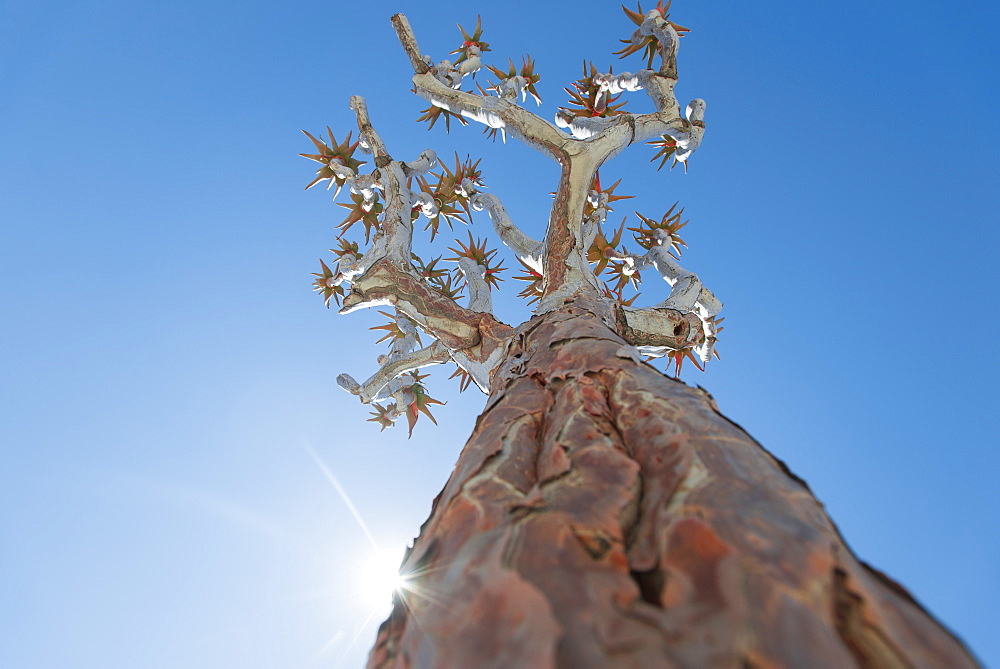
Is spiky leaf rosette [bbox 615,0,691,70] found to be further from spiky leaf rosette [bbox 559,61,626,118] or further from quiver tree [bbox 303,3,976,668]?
quiver tree [bbox 303,3,976,668]

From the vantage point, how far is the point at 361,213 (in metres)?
5.46

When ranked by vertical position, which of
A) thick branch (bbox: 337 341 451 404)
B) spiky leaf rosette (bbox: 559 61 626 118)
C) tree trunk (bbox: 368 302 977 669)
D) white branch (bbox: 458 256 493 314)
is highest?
spiky leaf rosette (bbox: 559 61 626 118)

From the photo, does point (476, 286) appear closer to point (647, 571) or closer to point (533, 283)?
point (533, 283)

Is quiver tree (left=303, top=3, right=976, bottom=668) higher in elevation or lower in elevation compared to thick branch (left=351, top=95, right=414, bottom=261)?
lower

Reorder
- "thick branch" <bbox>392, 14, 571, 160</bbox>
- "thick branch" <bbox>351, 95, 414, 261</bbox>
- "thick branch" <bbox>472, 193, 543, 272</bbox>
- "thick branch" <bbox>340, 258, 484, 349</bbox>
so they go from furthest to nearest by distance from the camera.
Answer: "thick branch" <bbox>472, 193, 543, 272</bbox>
"thick branch" <bbox>392, 14, 571, 160</bbox>
"thick branch" <bbox>351, 95, 414, 261</bbox>
"thick branch" <bbox>340, 258, 484, 349</bbox>

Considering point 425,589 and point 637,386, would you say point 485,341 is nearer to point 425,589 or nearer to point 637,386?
point 637,386

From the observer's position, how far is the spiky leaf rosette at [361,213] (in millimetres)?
5367

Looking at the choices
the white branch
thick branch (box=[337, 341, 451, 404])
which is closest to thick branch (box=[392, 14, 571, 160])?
the white branch

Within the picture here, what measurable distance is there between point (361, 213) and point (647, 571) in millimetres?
5321

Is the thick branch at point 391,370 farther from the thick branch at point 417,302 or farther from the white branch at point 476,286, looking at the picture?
the thick branch at point 417,302

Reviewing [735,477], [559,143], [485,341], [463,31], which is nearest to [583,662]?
[735,477]

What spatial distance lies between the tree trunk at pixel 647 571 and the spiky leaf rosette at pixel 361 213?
15.4ft

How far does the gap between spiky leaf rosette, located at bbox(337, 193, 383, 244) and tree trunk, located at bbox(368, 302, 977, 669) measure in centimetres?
471

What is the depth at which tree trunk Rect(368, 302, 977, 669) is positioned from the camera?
609mm
